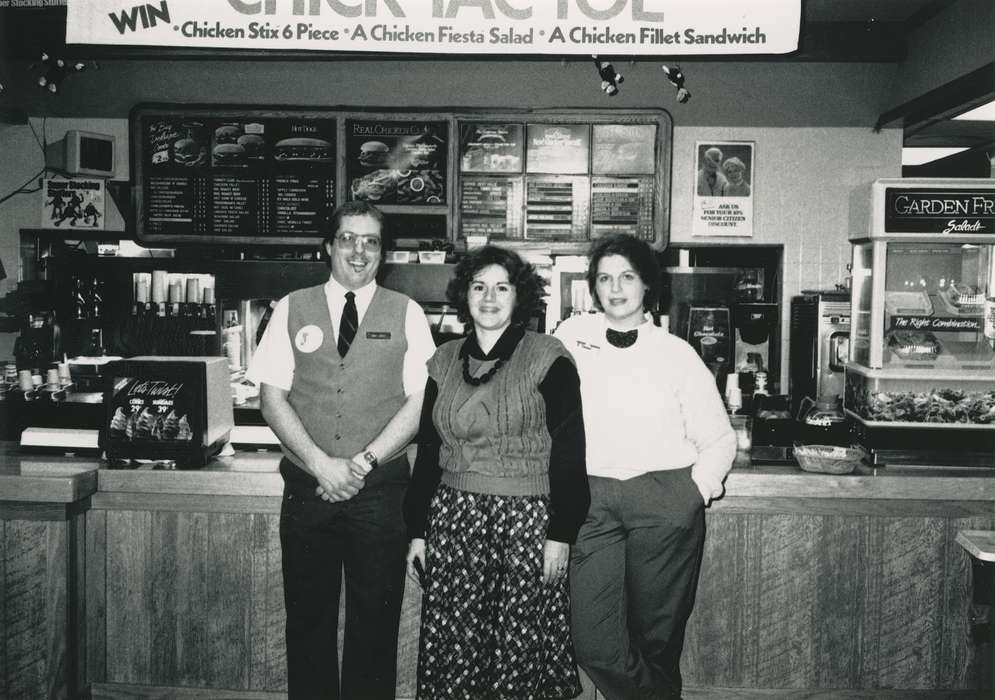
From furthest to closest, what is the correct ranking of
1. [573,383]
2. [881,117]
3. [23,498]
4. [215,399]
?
[881,117]
[215,399]
[23,498]
[573,383]

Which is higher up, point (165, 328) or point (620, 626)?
point (165, 328)

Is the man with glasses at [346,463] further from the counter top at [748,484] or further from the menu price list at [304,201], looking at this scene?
the menu price list at [304,201]

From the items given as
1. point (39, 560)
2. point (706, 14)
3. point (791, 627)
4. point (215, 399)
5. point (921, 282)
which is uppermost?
point (706, 14)

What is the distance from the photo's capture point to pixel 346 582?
7.86 feet

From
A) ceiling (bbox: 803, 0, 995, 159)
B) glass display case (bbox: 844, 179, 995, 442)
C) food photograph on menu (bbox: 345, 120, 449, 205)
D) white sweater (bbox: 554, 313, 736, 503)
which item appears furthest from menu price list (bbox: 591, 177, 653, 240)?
white sweater (bbox: 554, 313, 736, 503)

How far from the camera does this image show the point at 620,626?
234cm

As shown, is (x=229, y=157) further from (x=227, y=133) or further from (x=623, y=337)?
(x=623, y=337)

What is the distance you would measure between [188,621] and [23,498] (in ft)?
2.18

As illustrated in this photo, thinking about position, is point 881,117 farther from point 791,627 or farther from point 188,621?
point 188,621

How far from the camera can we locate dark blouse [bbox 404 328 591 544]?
2164 millimetres

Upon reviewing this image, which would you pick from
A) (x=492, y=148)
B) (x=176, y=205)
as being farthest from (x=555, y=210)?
(x=176, y=205)

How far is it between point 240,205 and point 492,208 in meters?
1.51

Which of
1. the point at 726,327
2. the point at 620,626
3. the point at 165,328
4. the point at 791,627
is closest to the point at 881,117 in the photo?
the point at 726,327

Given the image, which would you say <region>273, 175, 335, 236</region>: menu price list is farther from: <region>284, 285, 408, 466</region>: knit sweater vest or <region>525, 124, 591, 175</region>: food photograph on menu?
<region>284, 285, 408, 466</region>: knit sweater vest
